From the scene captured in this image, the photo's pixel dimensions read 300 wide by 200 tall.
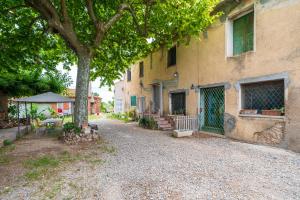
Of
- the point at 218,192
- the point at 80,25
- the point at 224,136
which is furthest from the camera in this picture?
the point at 80,25

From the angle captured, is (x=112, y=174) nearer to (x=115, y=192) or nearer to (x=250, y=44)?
(x=115, y=192)

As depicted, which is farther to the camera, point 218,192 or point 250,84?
point 250,84

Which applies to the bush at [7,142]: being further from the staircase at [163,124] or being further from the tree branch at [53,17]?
the staircase at [163,124]

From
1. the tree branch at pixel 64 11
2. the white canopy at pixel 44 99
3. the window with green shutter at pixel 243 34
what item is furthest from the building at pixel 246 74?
the white canopy at pixel 44 99

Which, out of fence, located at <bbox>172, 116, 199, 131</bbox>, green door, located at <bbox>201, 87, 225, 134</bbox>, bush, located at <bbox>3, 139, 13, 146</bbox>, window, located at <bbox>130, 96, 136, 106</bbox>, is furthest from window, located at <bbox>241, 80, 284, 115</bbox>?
window, located at <bbox>130, 96, 136, 106</bbox>

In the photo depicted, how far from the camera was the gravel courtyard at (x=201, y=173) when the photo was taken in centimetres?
332

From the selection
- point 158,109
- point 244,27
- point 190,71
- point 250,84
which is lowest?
point 158,109

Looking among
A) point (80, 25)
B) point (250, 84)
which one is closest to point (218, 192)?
point (250, 84)

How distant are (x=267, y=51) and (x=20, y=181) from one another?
25.5 ft

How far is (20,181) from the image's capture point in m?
3.88

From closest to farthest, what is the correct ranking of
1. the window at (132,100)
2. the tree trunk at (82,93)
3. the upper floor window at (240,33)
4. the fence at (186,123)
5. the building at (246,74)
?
the building at (246,74) < the upper floor window at (240,33) < the tree trunk at (82,93) < the fence at (186,123) < the window at (132,100)

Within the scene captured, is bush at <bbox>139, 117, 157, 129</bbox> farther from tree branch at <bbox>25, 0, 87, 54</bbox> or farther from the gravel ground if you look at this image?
tree branch at <bbox>25, 0, 87, 54</bbox>

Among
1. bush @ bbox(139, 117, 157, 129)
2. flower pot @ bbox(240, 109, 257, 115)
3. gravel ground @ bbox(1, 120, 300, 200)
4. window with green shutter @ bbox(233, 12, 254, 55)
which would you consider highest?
window with green shutter @ bbox(233, 12, 254, 55)

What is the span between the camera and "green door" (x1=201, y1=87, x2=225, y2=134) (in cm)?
884
